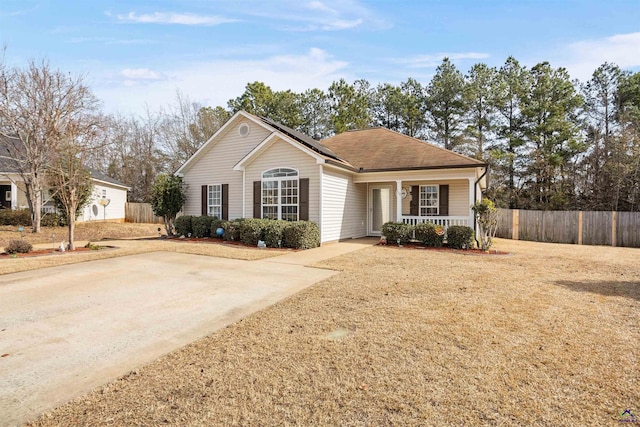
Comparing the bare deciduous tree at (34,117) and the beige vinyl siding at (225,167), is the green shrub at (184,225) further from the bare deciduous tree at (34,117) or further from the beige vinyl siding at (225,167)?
the bare deciduous tree at (34,117)

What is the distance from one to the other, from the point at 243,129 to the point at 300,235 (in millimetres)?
6679

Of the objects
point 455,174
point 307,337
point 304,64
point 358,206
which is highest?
point 304,64

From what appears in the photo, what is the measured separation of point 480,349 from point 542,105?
91.4 feet

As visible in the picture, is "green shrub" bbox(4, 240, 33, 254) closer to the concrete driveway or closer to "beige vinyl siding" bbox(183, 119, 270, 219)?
the concrete driveway

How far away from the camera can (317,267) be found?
8625 millimetres

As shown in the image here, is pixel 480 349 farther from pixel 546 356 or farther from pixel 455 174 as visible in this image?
pixel 455 174

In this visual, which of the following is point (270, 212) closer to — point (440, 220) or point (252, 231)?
point (252, 231)

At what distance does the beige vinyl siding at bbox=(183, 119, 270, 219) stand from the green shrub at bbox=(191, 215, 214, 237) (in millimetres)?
1108

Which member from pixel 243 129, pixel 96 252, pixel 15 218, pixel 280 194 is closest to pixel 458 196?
pixel 280 194

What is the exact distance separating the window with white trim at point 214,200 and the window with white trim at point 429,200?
931cm

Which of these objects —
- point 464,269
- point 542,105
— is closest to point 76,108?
point 464,269

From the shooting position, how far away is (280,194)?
45.8ft

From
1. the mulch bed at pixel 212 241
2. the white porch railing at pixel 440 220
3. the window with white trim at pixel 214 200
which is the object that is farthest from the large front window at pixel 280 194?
the white porch railing at pixel 440 220

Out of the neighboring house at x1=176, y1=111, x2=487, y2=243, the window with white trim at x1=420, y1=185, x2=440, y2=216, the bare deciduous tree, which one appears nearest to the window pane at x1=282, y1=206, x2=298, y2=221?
the neighboring house at x1=176, y1=111, x2=487, y2=243
